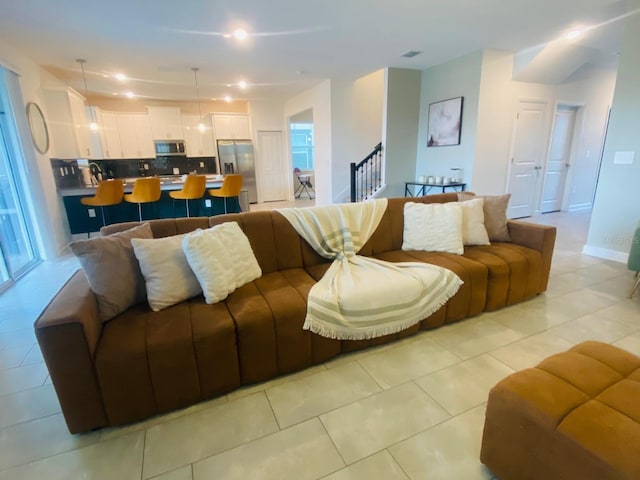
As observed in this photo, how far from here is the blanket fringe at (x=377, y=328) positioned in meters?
1.82

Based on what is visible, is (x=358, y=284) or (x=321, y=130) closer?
(x=358, y=284)

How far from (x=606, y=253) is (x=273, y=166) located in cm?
710

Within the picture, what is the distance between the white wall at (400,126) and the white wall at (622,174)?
2.78m

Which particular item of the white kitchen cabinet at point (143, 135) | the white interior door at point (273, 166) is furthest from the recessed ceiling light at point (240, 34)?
the white kitchen cabinet at point (143, 135)

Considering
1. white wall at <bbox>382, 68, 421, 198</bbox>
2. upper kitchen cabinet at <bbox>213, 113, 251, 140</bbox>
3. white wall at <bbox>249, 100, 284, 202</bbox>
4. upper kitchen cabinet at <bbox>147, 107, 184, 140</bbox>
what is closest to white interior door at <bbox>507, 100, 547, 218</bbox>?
white wall at <bbox>382, 68, 421, 198</bbox>

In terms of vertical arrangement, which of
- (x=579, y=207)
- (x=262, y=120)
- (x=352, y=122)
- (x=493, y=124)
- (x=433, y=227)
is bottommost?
(x=579, y=207)

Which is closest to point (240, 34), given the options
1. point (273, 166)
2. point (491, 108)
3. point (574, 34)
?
point (491, 108)

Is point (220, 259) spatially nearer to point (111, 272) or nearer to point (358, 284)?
point (111, 272)

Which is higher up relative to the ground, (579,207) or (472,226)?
(472,226)

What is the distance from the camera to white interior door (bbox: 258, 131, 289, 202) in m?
8.44

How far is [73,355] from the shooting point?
137 cm

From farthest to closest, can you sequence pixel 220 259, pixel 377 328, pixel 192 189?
1. pixel 192 189
2. pixel 377 328
3. pixel 220 259

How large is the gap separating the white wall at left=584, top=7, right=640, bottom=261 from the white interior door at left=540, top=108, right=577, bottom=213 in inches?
92.5

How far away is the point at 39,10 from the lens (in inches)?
118
